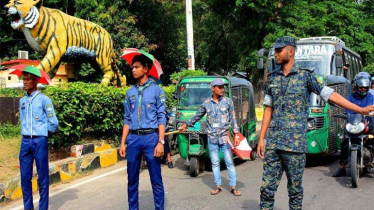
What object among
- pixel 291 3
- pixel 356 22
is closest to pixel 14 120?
pixel 291 3

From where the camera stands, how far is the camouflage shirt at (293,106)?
12.4 ft

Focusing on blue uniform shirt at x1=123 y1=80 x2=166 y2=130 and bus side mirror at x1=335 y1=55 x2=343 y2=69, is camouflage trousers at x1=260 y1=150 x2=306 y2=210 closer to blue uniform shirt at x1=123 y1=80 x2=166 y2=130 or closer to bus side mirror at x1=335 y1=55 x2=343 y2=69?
blue uniform shirt at x1=123 y1=80 x2=166 y2=130

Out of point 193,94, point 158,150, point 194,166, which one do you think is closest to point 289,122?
point 158,150

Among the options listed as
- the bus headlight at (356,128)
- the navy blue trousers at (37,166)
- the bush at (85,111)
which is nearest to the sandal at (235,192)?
the bus headlight at (356,128)

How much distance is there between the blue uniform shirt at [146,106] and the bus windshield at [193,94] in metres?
3.67

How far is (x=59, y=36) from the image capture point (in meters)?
11.0

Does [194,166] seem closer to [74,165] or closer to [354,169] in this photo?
[74,165]

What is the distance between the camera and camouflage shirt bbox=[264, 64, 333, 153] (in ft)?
12.4

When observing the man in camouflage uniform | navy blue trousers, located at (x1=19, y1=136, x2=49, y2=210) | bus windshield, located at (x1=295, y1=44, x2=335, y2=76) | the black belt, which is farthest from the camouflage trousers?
bus windshield, located at (x1=295, y1=44, x2=335, y2=76)

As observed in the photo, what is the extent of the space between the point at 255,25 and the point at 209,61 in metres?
8.59

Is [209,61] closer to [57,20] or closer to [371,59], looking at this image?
[371,59]

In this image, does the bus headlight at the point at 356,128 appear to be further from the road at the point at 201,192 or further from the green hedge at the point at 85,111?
the green hedge at the point at 85,111

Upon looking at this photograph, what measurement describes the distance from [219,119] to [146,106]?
205 cm

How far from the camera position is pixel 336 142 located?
8383 mm
